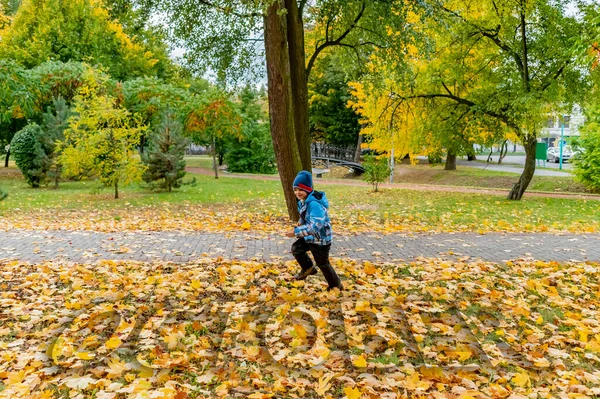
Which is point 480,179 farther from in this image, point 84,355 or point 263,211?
point 84,355

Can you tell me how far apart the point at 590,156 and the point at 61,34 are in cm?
3100

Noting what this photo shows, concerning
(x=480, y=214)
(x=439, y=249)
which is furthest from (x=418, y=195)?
(x=439, y=249)

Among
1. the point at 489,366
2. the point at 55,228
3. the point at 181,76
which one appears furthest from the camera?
the point at 181,76

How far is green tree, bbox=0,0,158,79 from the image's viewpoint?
29.5 metres

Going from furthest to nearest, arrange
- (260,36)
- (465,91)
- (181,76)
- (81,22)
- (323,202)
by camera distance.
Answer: (81,22) < (465,91) < (181,76) < (260,36) < (323,202)

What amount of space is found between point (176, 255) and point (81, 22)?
30919 mm

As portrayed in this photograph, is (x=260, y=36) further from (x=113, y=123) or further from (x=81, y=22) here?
(x=81, y=22)

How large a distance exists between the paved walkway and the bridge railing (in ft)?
109

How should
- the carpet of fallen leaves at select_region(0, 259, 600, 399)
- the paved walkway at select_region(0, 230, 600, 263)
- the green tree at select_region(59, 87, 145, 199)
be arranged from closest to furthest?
1. the carpet of fallen leaves at select_region(0, 259, 600, 399)
2. the paved walkway at select_region(0, 230, 600, 263)
3. the green tree at select_region(59, 87, 145, 199)

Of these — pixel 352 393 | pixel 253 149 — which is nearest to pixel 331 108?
pixel 253 149

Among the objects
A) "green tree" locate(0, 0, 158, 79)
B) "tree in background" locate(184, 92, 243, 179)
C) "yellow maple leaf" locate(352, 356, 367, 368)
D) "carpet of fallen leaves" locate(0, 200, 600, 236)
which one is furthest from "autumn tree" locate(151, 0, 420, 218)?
"green tree" locate(0, 0, 158, 79)

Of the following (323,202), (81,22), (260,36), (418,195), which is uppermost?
(81,22)

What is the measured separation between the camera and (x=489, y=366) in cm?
383

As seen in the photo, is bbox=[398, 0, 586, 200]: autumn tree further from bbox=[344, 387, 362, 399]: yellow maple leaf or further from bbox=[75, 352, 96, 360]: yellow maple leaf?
bbox=[75, 352, 96, 360]: yellow maple leaf
